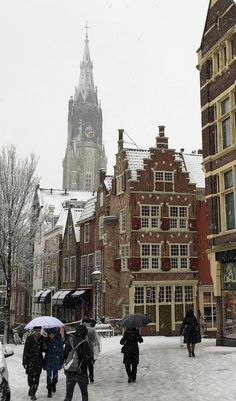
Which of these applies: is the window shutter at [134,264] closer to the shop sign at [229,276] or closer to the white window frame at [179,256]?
the white window frame at [179,256]

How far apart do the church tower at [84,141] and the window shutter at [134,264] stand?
9745cm

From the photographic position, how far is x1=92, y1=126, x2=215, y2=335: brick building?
35.3 metres

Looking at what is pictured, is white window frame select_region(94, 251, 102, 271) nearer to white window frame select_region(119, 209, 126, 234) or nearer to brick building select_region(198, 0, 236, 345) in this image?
white window frame select_region(119, 209, 126, 234)

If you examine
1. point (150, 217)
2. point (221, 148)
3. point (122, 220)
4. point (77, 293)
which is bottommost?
point (77, 293)

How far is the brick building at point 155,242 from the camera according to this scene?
35.3 m

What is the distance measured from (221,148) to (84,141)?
12099 cm

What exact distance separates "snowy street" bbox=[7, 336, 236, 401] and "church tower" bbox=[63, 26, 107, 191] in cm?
11513

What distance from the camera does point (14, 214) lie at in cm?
2711

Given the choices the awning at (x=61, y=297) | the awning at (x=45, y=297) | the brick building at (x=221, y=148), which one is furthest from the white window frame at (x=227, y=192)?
the awning at (x=45, y=297)

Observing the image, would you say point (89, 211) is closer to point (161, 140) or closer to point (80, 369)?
point (161, 140)

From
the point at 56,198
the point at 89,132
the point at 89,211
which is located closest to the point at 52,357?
the point at 89,211

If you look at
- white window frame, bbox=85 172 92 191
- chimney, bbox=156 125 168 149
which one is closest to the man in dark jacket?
chimney, bbox=156 125 168 149

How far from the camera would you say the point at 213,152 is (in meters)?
24.3

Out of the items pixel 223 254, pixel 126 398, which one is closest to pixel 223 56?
pixel 223 254
